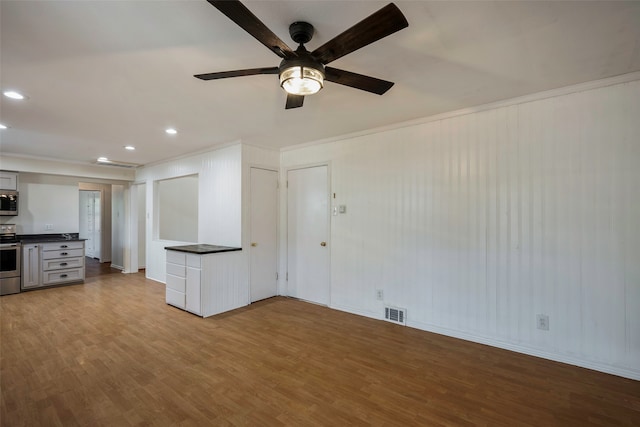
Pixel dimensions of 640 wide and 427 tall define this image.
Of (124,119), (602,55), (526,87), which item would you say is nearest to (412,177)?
(526,87)

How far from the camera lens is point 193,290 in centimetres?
383

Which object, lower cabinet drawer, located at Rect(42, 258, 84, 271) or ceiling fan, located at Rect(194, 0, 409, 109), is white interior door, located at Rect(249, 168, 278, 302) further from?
lower cabinet drawer, located at Rect(42, 258, 84, 271)

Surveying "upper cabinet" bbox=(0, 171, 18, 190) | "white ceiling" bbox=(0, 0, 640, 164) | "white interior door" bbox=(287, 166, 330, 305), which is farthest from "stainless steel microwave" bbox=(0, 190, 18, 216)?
"white interior door" bbox=(287, 166, 330, 305)

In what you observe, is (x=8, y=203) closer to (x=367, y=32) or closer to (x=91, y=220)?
(x=91, y=220)

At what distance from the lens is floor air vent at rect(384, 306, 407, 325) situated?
3.47m

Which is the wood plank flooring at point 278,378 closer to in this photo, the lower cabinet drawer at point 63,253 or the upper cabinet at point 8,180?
the lower cabinet drawer at point 63,253

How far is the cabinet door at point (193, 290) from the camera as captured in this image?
375 centimetres

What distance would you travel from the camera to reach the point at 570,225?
2.58 meters

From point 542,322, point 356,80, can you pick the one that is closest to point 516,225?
point 542,322

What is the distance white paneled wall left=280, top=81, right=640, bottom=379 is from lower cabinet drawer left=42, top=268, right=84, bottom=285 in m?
5.71

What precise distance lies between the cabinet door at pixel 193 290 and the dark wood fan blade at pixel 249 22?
Answer: 123 inches

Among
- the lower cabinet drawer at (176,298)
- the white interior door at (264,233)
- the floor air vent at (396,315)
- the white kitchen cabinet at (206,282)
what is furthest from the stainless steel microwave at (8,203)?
the floor air vent at (396,315)

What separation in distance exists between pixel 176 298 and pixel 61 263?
10.5 feet

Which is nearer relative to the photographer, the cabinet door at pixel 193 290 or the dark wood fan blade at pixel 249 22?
the dark wood fan blade at pixel 249 22
